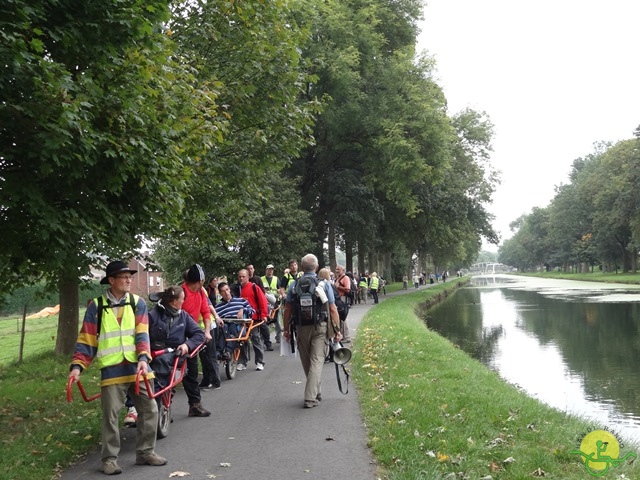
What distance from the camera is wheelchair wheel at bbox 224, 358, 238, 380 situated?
35.8ft

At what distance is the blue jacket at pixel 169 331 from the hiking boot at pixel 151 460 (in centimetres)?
136

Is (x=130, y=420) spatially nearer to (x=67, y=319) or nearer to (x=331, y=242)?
(x=67, y=319)

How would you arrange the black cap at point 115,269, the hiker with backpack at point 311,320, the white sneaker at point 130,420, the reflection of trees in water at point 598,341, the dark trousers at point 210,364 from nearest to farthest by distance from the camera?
the black cap at point 115,269 → the white sneaker at point 130,420 → the hiker with backpack at point 311,320 → the dark trousers at point 210,364 → the reflection of trees in water at point 598,341

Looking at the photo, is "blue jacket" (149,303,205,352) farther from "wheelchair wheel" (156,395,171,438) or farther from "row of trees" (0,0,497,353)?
"row of trees" (0,0,497,353)

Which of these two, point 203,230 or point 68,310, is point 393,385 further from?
point 68,310

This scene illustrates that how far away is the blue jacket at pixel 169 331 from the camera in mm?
7156

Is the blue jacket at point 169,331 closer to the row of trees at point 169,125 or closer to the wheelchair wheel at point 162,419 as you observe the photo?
the wheelchair wheel at point 162,419

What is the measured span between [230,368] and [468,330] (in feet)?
49.4

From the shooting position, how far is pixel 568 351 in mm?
17891

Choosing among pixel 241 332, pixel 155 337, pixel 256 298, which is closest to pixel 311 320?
pixel 155 337

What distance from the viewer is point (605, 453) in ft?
19.5

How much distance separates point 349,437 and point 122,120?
4.27 meters

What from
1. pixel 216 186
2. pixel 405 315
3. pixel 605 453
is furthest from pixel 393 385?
pixel 405 315

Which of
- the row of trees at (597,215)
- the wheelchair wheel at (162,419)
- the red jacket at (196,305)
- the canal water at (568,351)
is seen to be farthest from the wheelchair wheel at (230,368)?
the row of trees at (597,215)
